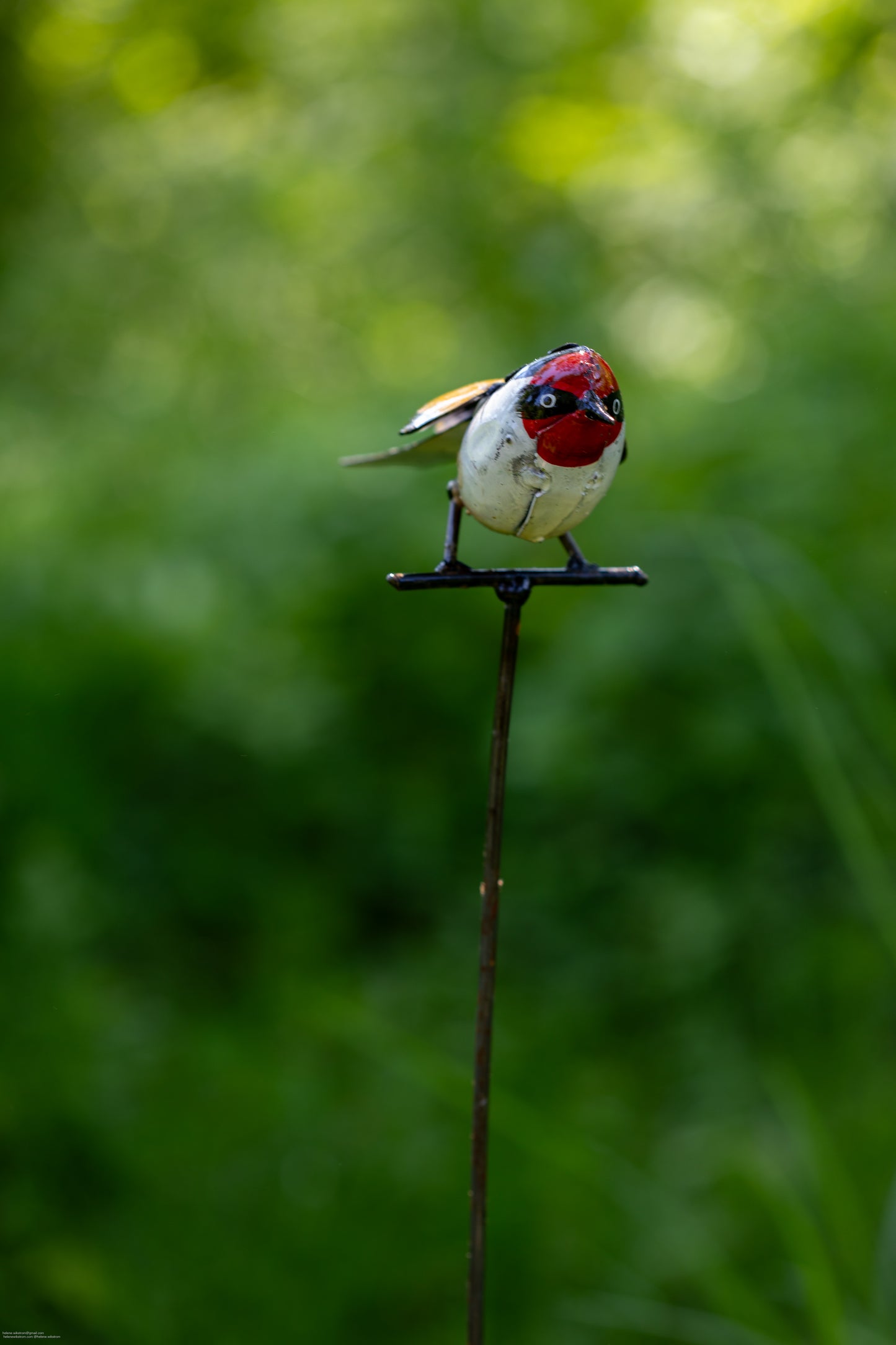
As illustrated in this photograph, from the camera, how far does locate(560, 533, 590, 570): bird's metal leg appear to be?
1.49ft

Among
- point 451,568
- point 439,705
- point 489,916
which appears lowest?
point 489,916

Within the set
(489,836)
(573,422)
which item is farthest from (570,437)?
(489,836)

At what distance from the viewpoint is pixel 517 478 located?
403 millimetres

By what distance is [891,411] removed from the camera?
1.65 m

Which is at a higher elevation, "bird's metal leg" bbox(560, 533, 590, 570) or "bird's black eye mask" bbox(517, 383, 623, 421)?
"bird's black eye mask" bbox(517, 383, 623, 421)

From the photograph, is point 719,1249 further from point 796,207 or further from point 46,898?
point 796,207

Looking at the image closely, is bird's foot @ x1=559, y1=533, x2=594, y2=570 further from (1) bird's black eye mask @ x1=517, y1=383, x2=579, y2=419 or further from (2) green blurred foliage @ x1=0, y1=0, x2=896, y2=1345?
(2) green blurred foliage @ x1=0, y1=0, x2=896, y2=1345

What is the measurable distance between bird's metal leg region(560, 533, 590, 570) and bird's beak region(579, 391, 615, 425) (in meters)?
0.07

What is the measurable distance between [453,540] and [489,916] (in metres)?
0.15

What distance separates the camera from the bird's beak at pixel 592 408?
1.28 feet

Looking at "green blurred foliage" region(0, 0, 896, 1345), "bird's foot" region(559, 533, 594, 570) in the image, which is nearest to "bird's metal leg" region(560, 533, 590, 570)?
"bird's foot" region(559, 533, 594, 570)

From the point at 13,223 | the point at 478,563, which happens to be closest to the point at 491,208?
the point at 478,563

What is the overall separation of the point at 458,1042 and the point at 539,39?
2.24m

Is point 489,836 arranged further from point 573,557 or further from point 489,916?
point 573,557
